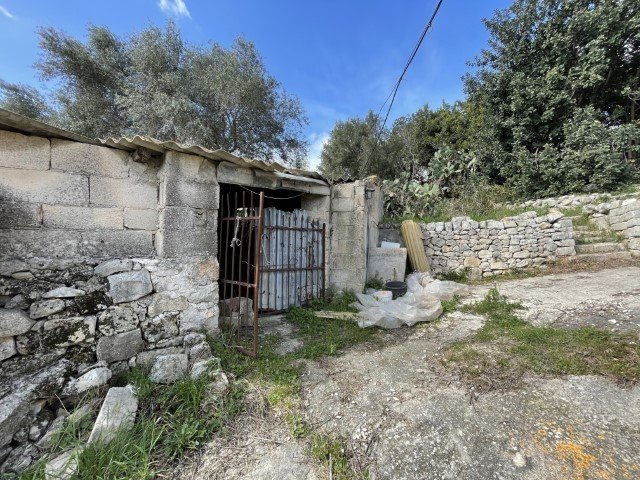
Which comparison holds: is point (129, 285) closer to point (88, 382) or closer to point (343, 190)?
point (88, 382)

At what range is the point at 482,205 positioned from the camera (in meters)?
8.62

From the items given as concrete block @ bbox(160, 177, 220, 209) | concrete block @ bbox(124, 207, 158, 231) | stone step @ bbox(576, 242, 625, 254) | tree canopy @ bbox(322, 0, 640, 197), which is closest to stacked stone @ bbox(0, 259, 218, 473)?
→ concrete block @ bbox(124, 207, 158, 231)

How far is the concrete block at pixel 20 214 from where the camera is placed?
229 centimetres

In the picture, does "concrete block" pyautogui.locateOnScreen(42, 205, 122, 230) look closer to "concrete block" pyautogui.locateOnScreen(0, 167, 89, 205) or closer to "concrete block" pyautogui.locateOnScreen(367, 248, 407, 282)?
"concrete block" pyautogui.locateOnScreen(0, 167, 89, 205)

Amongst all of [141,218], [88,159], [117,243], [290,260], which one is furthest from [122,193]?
[290,260]

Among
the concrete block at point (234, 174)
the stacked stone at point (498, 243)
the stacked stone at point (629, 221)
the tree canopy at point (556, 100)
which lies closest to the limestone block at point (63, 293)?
the concrete block at point (234, 174)

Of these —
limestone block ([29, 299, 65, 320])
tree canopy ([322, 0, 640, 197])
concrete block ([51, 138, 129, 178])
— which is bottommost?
limestone block ([29, 299, 65, 320])

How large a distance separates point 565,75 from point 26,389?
14.3 m

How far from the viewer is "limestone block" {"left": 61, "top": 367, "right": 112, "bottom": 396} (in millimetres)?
2243

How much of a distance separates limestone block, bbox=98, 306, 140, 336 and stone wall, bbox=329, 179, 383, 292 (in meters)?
3.13

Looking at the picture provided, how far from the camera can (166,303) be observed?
290 centimetres

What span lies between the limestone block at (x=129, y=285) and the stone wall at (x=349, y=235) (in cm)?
301

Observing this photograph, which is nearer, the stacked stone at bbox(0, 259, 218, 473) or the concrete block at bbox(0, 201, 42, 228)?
the stacked stone at bbox(0, 259, 218, 473)

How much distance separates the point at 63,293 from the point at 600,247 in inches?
393
